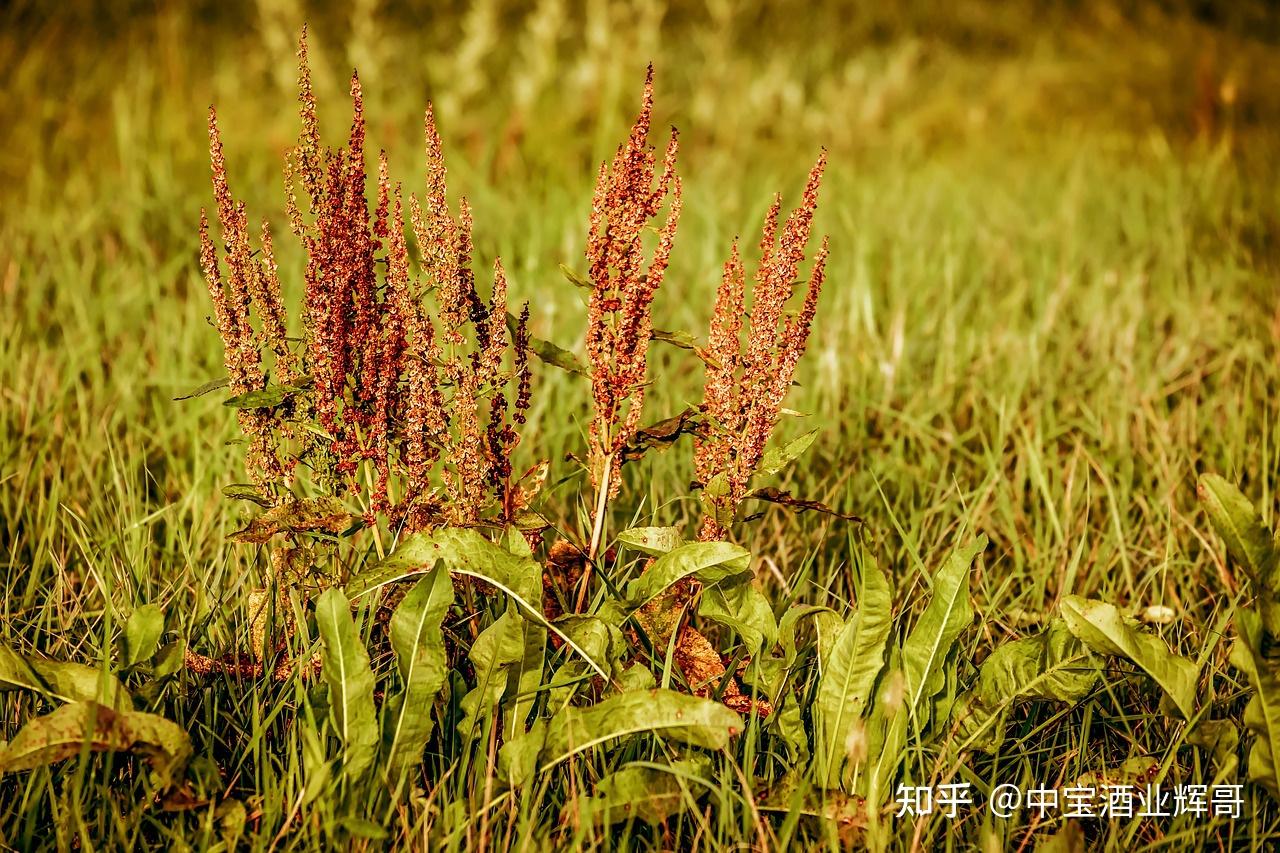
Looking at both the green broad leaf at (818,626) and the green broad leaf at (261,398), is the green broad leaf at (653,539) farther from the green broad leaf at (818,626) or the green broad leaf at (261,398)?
the green broad leaf at (261,398)

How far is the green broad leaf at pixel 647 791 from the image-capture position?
146 centimetres

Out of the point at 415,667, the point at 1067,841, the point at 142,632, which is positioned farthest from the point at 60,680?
the point at 1067,841

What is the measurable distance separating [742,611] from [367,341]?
707mm

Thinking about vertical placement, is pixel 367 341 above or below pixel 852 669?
above

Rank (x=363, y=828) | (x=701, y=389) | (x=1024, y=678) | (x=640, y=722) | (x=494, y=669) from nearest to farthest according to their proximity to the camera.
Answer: (x=363, y=828) < (x=640, y=722) < (x=494, y=669) < (x=1024, y=678) < (x=701, y=389)

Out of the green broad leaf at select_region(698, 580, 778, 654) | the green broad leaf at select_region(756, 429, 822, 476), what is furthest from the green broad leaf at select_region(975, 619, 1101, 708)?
the green broad leaf at select_region(756, 429, 822, 476)

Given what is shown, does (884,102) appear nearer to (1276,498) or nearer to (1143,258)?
(1143,258)

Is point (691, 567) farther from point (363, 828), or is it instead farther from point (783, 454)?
point (363, 828)

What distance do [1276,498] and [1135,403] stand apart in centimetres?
43

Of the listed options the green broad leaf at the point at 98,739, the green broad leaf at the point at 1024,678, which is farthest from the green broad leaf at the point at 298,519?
the green broad leaf at the point at 1024,678

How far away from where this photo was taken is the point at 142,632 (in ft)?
5.00

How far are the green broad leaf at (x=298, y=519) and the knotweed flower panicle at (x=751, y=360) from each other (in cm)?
56

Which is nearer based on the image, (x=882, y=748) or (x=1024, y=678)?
(x=882, y=748)

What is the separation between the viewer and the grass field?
155 cm
